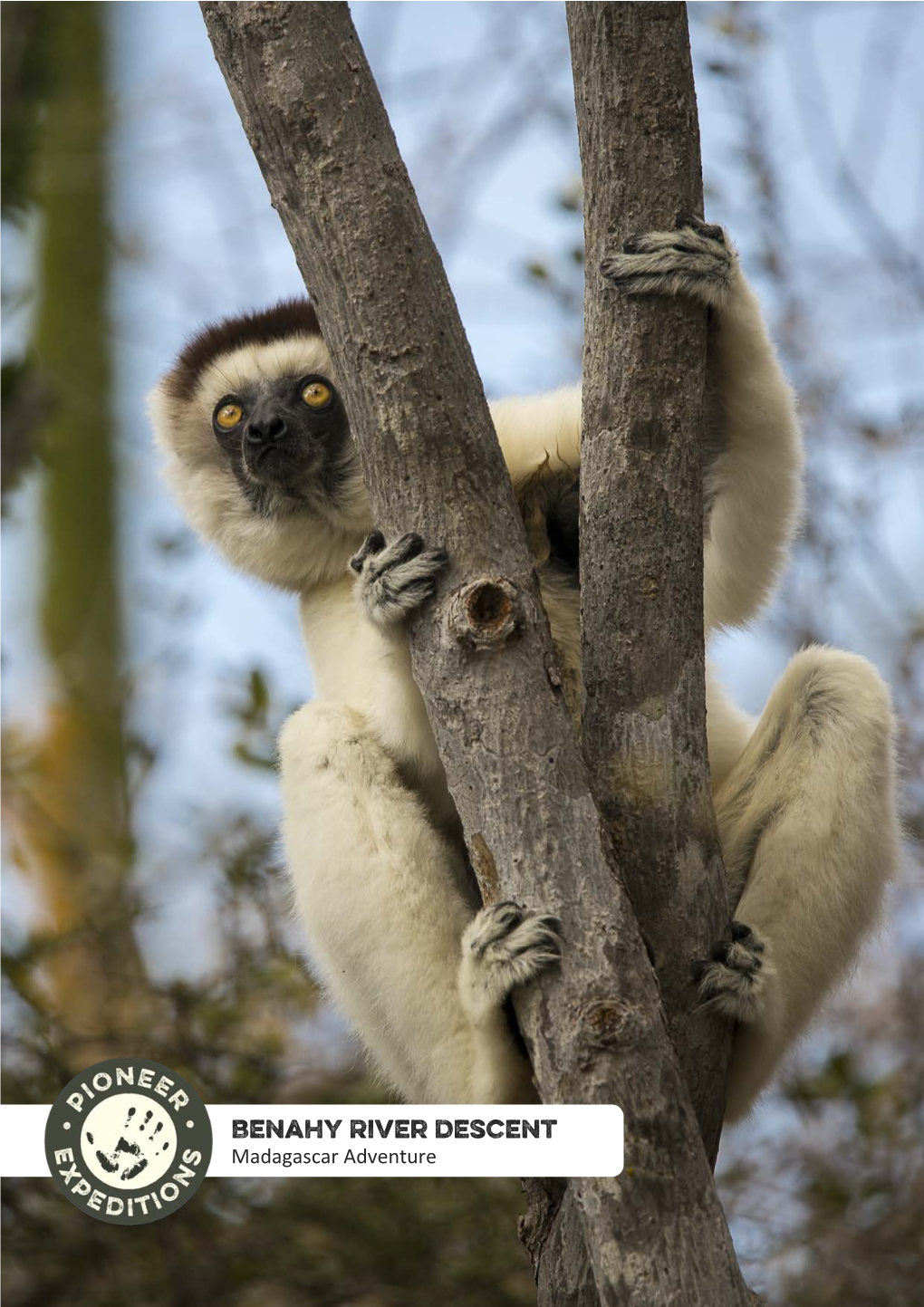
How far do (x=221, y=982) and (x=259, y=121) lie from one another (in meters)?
4.20

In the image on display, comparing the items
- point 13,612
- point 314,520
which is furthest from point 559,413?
point 13,612

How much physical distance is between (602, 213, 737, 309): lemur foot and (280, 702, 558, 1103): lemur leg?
1.86m

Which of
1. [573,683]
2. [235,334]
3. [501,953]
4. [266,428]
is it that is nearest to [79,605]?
[235,334]

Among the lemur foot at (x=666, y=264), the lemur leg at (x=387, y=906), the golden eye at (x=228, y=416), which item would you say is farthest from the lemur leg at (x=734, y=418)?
the golden eye at (x=228, y=416)

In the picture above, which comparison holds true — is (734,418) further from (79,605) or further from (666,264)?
(79,605)

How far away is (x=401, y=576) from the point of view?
380 centimetres

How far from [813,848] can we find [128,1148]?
2.34m

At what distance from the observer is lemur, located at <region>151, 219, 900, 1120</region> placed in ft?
13.5

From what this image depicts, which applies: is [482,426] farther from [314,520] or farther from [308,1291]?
[308,1291]

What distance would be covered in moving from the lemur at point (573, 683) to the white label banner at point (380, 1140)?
1.08 feet

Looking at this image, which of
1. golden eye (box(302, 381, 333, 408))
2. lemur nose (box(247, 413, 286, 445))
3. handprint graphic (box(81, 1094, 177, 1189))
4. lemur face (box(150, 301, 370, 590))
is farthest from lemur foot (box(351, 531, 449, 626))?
golden eye (box(302, 381, 333, 408))

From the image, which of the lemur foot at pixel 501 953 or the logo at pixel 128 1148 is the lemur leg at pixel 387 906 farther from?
the logo at pixel 128 1148

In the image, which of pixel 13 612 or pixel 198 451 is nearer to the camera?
pixel 198 451

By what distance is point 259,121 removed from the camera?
13.0 ft
